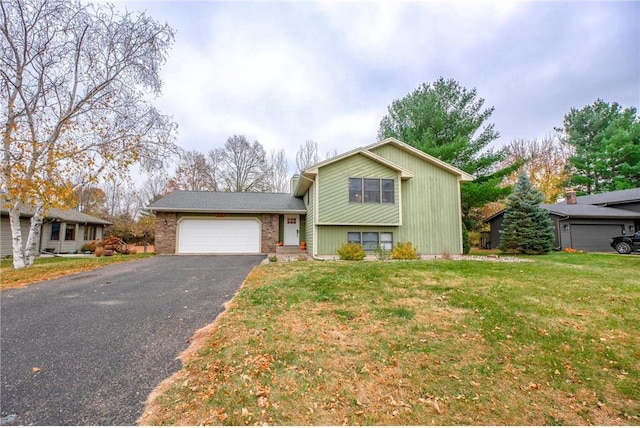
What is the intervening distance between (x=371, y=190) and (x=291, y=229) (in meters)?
5.63

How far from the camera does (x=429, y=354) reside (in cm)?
324

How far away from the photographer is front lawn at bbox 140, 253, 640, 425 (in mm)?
2316

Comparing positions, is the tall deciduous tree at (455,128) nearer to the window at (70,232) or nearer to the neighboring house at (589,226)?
the neighboring house at (589,226)

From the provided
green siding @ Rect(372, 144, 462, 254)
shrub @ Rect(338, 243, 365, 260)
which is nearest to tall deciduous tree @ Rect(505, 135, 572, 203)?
green siding @ Rect(372, 144, 462, 254)

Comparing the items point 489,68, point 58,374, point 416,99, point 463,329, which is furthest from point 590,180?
point 58,374

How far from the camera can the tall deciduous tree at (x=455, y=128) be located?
17859 mm

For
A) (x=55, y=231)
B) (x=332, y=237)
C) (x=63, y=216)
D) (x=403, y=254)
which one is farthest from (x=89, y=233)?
(x=403, y=254)

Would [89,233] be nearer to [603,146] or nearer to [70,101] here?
[70,101]

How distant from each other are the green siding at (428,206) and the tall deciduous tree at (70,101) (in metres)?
10.9

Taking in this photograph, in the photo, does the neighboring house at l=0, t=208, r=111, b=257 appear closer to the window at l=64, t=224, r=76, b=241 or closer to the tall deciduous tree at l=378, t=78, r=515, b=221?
the window at l=64, t=224, r=76, b=241

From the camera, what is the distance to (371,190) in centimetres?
1241

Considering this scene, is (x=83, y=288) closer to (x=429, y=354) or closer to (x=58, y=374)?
(x=58, y=374)

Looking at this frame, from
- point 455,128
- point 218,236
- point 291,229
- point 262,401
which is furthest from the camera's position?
point 455,128

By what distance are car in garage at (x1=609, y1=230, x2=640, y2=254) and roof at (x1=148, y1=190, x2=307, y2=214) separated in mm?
17422
